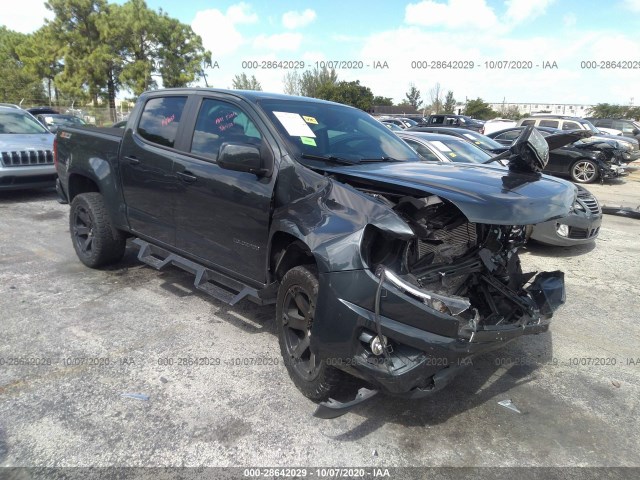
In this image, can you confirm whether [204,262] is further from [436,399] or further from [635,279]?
[635,279]

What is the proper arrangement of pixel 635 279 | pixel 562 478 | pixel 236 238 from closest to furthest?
pixel 562 478 < pixel 236 238 < pixel 635 279

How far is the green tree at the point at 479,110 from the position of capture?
56312mm

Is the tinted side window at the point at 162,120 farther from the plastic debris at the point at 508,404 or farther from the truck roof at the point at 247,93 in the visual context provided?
the plastic debris at the point at 508,404

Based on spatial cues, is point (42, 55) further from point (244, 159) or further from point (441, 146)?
point (244, 159)

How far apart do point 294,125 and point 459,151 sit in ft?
14.9

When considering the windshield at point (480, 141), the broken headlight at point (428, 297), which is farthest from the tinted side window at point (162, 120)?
the windshield at point (480, 141)

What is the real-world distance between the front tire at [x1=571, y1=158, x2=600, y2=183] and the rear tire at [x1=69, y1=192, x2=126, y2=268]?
42.8ft

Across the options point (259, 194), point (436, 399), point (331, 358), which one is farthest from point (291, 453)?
point (259, 194)

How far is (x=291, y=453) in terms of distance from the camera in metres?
2.61

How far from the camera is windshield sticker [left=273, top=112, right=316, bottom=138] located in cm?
345

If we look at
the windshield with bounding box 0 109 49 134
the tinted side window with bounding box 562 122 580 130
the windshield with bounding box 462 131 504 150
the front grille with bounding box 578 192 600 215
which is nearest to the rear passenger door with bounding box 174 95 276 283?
the front grille with bounding box 578 192 600 215


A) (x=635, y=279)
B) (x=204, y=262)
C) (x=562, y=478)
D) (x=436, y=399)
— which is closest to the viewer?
(x=562, y=478)

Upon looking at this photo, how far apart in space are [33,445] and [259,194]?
1993 mm

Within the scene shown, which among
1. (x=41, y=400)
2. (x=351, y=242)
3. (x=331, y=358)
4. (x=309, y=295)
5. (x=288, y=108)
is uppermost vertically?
(x=288, y=108)
